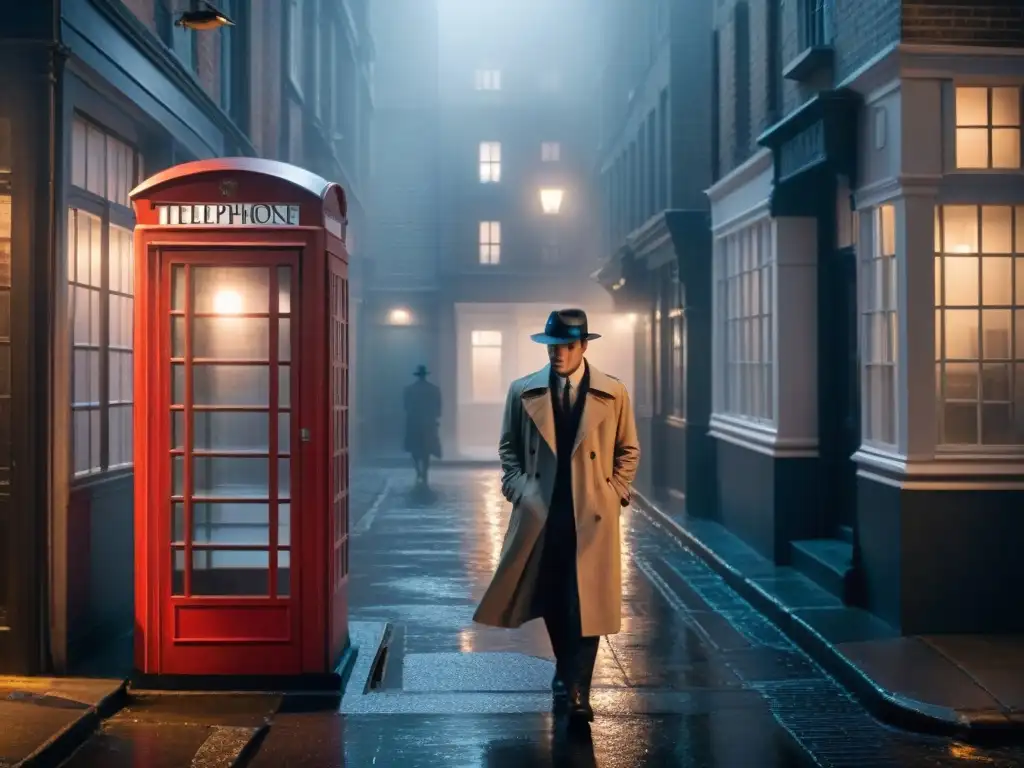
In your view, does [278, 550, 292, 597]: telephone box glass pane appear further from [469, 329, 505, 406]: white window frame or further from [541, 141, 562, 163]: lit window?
[541, 141, 562, 163]: lit window

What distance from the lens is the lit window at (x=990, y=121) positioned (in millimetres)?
8906

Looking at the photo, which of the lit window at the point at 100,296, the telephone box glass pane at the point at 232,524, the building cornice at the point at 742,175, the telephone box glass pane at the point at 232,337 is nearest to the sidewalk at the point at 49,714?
the telephone box glass pane at the point at 232,524

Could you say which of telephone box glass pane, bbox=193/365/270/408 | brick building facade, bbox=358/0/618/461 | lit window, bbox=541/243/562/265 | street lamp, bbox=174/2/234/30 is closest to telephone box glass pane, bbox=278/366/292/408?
telephone box glass pane, bbox=193/365/270/408

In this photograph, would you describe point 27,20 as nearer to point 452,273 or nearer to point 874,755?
point 874,755

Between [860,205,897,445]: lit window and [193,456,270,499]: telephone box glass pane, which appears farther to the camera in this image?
[860,205,897,445]: lit window

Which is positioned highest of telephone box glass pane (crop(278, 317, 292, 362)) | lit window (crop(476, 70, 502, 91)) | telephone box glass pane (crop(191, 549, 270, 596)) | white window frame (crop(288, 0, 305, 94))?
lit window (crop(476, 70, 502, 91))

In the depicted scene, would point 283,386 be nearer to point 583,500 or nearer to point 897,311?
point 583,500

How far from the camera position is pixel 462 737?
6410 millimetres

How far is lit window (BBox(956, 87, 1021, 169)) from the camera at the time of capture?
351 inches

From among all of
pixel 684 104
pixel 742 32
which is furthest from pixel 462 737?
pixel 684 104

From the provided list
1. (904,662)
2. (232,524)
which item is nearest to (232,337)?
(232,524)

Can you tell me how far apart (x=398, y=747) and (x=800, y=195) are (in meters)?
7.17

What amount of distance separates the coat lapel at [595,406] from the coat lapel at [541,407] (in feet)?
0.47

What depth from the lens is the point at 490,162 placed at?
3616cm
